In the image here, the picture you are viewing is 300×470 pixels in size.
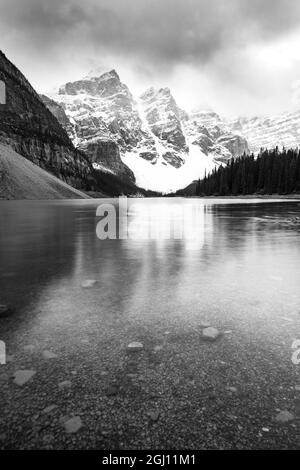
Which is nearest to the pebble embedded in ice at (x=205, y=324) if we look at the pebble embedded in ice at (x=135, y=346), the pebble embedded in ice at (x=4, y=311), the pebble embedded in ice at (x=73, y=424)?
the pebble embedded in ice at (x=135, y=346)

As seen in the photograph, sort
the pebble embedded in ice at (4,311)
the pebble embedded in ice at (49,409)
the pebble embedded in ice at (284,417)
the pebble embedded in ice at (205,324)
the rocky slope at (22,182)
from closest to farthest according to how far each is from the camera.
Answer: the pebble embedded in ice at (284,417), the pebble embedded in ice at (49,409), the pebble embedded in ice at (205,324), the pebble embedded in ice at (4,311), the rocky slope at (22,182)

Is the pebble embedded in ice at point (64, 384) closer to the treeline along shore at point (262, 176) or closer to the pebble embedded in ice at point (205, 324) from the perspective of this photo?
the pebble embedded in ice at point (205, 324)

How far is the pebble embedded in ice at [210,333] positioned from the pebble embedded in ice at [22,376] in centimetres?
281

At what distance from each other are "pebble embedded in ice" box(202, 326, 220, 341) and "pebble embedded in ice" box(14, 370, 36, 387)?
2805 mm

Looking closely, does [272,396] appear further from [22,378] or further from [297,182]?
[297,182]

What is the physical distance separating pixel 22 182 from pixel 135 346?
117m

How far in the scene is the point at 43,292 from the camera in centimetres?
787

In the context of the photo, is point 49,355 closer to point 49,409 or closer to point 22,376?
point 22,376

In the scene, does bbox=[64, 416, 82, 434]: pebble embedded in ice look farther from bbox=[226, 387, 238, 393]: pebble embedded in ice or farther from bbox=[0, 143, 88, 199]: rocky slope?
bbox=[0, 143, 88, 199]: rocky slope

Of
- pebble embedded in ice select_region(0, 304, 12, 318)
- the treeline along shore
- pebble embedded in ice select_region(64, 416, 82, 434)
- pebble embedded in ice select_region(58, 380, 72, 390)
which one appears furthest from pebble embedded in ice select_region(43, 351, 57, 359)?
the treeline along shore

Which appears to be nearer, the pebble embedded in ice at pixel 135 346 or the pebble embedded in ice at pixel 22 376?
the pebble embedded in ice at pixel 22 376

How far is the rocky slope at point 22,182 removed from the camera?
4067 inches

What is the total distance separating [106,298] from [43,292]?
176 cm
